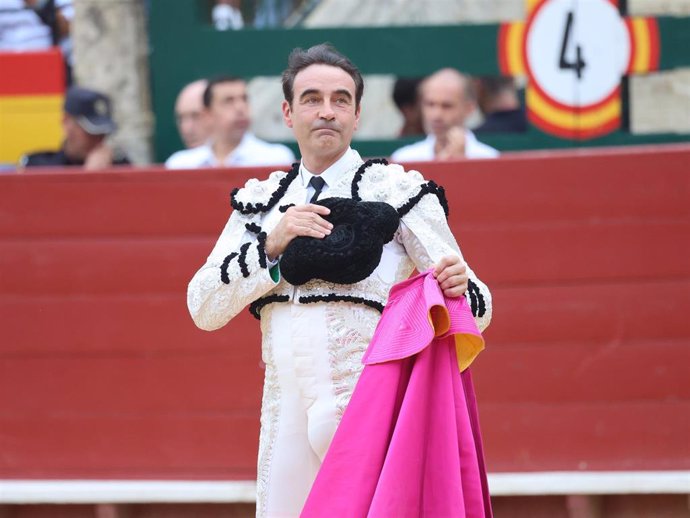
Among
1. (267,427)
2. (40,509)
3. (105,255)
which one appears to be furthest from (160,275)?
(267,427)

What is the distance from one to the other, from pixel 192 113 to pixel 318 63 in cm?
305

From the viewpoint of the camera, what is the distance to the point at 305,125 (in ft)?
10.0

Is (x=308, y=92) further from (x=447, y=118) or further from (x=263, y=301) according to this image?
(x=447, y=118)

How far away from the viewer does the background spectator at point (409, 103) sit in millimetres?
6113

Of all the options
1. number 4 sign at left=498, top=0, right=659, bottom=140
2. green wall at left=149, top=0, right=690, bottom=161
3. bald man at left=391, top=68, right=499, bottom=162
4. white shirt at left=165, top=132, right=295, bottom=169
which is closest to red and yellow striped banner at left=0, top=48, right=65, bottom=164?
green wall at left=149, top=0, right=690, bottom=161

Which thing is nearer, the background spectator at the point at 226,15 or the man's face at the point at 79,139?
the man's face at the point at 79,139

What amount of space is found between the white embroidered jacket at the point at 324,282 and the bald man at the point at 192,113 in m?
2.77

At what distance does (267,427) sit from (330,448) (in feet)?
0.76

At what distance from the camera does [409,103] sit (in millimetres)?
6125

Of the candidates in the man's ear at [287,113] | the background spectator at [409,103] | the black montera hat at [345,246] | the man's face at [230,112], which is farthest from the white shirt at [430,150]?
the black montera hat at [345,246]

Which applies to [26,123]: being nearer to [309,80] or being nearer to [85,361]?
[85,361]

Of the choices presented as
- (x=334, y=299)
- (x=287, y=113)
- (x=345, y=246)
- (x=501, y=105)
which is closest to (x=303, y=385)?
(x=334, y=299)

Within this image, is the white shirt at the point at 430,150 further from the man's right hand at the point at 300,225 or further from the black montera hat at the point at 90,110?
the man's right hand at the point at 300,225

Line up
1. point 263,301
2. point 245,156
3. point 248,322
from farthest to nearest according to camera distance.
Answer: point 245,156 → point 248,322 → point 263,301
